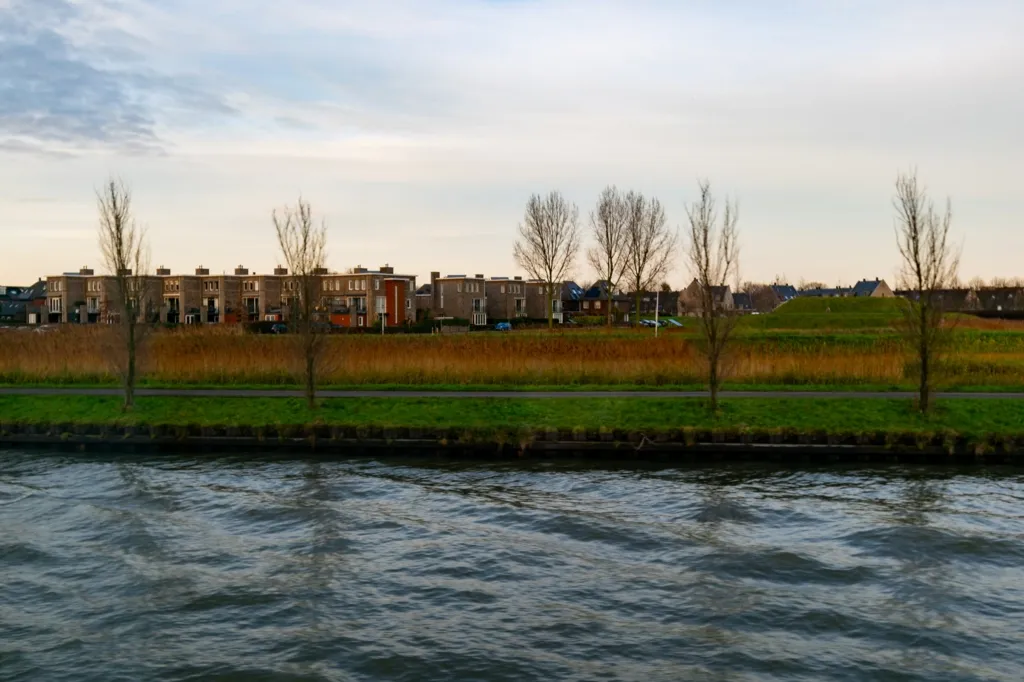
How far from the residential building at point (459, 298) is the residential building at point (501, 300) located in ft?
20.1

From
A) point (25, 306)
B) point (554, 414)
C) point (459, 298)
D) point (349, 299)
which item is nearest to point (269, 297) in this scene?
point (349, 299)

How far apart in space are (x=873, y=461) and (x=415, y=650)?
587 inches

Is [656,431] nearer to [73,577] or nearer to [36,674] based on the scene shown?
[73,577]

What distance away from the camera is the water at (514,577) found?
34.4 ft

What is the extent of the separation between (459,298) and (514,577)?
104331mm

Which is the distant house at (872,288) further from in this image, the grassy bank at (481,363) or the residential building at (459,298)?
the grassy bank at (481,363)

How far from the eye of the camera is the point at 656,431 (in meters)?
22.7

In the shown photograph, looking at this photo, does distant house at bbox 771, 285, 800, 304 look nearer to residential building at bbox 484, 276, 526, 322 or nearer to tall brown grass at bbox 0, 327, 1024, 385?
residential building at bbox 484, 276, 526, 322

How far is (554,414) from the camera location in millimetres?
24500

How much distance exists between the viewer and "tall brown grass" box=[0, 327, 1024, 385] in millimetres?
30078

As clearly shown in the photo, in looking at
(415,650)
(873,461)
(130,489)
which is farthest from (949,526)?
(130,489)

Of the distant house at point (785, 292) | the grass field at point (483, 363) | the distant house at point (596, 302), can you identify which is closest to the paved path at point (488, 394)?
the grass field at point (483, 363)

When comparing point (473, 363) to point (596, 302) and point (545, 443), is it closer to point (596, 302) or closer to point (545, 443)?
point (545, 443)

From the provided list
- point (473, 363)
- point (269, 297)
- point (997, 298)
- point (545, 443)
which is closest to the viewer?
point (545, 443)
